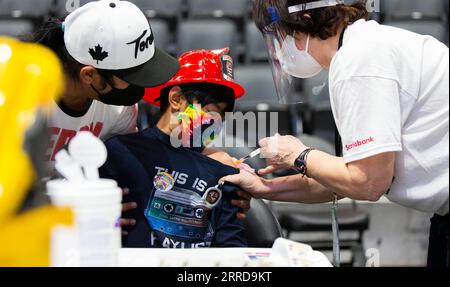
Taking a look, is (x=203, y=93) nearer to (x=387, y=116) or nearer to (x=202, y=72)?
(x=202, y=72)

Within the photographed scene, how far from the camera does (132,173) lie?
5.84ft

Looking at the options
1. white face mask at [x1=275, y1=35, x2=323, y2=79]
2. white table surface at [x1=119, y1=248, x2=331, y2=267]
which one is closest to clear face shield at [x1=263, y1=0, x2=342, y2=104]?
white face mask at [x1=275, y1=35, x2=323, y2=79]

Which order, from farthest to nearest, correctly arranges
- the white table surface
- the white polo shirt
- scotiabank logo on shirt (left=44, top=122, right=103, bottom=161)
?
scotiabank logo on shirt (left=44, top=122, right=103, bottom=161)
the white polo shirt
the white table surface

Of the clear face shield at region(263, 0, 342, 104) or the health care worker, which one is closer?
the health care worker

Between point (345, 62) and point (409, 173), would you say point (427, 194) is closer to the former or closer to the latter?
point (409, 173)

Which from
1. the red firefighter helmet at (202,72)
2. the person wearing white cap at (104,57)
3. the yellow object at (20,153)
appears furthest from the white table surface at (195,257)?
the red firefighter helmet at (202,72)

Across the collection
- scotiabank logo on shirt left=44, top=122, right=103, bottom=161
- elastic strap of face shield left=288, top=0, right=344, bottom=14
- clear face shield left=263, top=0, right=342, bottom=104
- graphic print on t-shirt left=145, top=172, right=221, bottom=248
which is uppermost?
elastic strap of face shield left=288, top=0, right=344, bottom=14

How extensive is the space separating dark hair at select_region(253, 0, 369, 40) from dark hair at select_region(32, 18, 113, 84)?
450mm

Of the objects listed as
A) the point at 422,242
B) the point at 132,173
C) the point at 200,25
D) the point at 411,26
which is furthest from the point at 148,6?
the point at 132,173

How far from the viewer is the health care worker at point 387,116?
57.5 inches

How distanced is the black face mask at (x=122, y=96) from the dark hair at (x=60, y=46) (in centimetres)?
5

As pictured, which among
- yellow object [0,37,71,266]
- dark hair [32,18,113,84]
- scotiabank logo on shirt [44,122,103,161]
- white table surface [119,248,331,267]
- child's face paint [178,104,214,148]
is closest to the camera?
yellow object [0,37,71,266]

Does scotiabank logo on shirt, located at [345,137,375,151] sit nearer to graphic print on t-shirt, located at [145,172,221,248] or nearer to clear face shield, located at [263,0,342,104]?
clear face shield, located at [263,0,342,104]

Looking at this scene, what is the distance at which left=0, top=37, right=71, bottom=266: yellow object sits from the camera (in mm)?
1043
